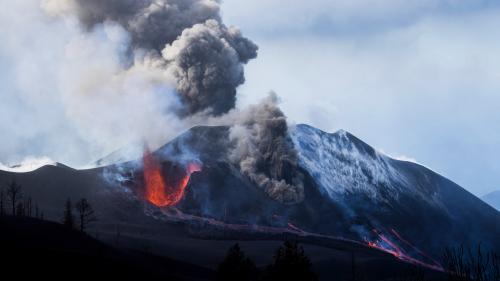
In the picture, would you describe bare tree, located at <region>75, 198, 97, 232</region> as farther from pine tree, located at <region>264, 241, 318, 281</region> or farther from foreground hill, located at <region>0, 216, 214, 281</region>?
pine tree, located at <region>264, 241, 318, 281</region>

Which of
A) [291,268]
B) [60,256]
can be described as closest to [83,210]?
[60,256]

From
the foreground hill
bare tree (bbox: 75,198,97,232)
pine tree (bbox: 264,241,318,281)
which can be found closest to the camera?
pine tree (bbox: 264,241,318,281)

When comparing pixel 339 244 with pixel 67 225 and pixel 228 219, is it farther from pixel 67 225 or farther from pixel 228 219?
pixel 67 225

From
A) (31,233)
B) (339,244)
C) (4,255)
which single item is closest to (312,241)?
(339,244)

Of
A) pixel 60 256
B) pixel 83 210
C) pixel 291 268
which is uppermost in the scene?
pixel 83 210

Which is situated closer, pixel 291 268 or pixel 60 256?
pixel 291 268

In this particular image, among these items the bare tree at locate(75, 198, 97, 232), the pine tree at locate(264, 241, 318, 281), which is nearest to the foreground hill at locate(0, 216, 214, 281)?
the bare tree at locate(75, 198, 97, 232)

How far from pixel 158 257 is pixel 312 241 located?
63.8m

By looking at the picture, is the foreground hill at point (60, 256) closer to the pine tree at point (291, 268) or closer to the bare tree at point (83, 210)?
the bare tree at point (83, 210)

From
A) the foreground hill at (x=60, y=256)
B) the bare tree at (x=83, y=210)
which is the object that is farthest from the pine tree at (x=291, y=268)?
the bare tree at (x=83, y=210)

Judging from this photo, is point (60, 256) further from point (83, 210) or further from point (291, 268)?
point (83, 210)

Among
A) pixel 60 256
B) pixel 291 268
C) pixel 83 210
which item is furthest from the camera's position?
pixel 83 210

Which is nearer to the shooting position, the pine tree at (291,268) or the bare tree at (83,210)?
the pine tree at (291,268)

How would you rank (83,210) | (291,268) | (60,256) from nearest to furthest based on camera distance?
(291,268) → (60,256) → (83,210)
